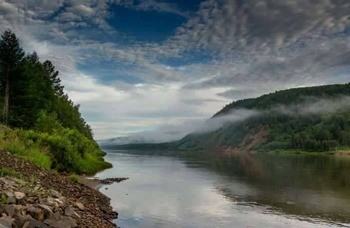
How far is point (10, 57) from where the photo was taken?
278 feet

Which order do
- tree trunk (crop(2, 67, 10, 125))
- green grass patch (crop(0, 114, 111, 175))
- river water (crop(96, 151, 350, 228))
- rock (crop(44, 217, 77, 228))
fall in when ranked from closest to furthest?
rock (crop(44, 217, 77, 228)) → river water (crop(96, 151, 350, 228)) → green grass patch (crop(0, 114, 111, 175)) → tree trunk (crop(2, 67, 10, 125))

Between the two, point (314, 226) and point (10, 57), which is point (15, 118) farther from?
point (314, 226)

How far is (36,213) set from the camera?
19156mm

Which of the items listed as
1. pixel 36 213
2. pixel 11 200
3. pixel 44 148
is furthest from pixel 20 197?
pixel 44 148

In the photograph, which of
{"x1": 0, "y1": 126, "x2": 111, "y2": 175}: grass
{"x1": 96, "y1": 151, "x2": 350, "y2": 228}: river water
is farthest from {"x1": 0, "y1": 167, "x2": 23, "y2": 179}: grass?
{"x1": 0, "y1": 126, "x2": 111, "y2": 175}: grass

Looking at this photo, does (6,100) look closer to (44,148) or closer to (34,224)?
(44,148)

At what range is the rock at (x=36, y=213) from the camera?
19.0 metres

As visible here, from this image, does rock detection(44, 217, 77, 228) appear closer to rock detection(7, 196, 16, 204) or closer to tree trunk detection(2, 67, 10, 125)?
rock detection(7, 196, 16, 204)

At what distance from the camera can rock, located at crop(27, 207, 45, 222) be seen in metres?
19.0

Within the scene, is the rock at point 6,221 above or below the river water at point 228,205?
above

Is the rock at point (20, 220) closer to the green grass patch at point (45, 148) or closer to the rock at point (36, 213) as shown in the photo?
the rock at point (36, 213)

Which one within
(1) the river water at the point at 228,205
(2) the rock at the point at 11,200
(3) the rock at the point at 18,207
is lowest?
(1) the river water at the point at 228,205

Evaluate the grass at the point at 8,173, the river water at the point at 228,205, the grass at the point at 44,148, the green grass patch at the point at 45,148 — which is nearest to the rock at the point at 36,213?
the grass at the point at 8,173

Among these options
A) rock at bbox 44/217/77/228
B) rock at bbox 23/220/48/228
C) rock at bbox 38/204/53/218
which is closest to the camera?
rock at bbox 23/220/48/228
